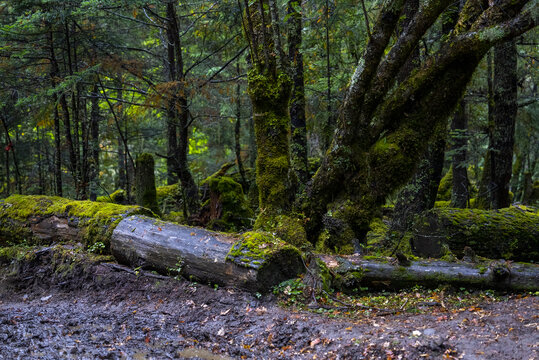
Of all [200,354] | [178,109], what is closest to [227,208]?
[178,109]

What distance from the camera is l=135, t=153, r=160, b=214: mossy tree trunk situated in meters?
9.77

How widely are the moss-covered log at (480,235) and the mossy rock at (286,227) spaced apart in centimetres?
222

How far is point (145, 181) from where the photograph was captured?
32.2 ft

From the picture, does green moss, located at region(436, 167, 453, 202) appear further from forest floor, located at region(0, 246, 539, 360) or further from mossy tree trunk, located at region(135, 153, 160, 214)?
mossy tree trunk, located at region(135, 153, 160, 214)

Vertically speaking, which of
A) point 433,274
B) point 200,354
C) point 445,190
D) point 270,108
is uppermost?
point 270,108

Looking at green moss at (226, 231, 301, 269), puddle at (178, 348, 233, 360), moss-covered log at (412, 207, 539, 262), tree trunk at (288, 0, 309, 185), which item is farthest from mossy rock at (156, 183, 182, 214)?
puddle at (178, 348, 233, 360)

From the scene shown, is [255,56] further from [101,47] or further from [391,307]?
[101,47]

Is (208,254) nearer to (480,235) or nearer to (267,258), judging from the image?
(267,258)

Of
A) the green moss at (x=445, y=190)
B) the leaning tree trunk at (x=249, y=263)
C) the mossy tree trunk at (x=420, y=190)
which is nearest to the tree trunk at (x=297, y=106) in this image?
the mossy tree trunk at (x=420, y=190)

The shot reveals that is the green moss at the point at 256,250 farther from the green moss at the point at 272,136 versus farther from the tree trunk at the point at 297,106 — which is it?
the tree trunk at the point at 297,106

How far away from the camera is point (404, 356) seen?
3234mm

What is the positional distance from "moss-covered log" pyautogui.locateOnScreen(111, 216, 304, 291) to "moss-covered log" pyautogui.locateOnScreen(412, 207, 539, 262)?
9.97 feet

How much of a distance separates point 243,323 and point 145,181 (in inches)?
252

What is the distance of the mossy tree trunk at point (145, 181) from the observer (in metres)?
9.77
